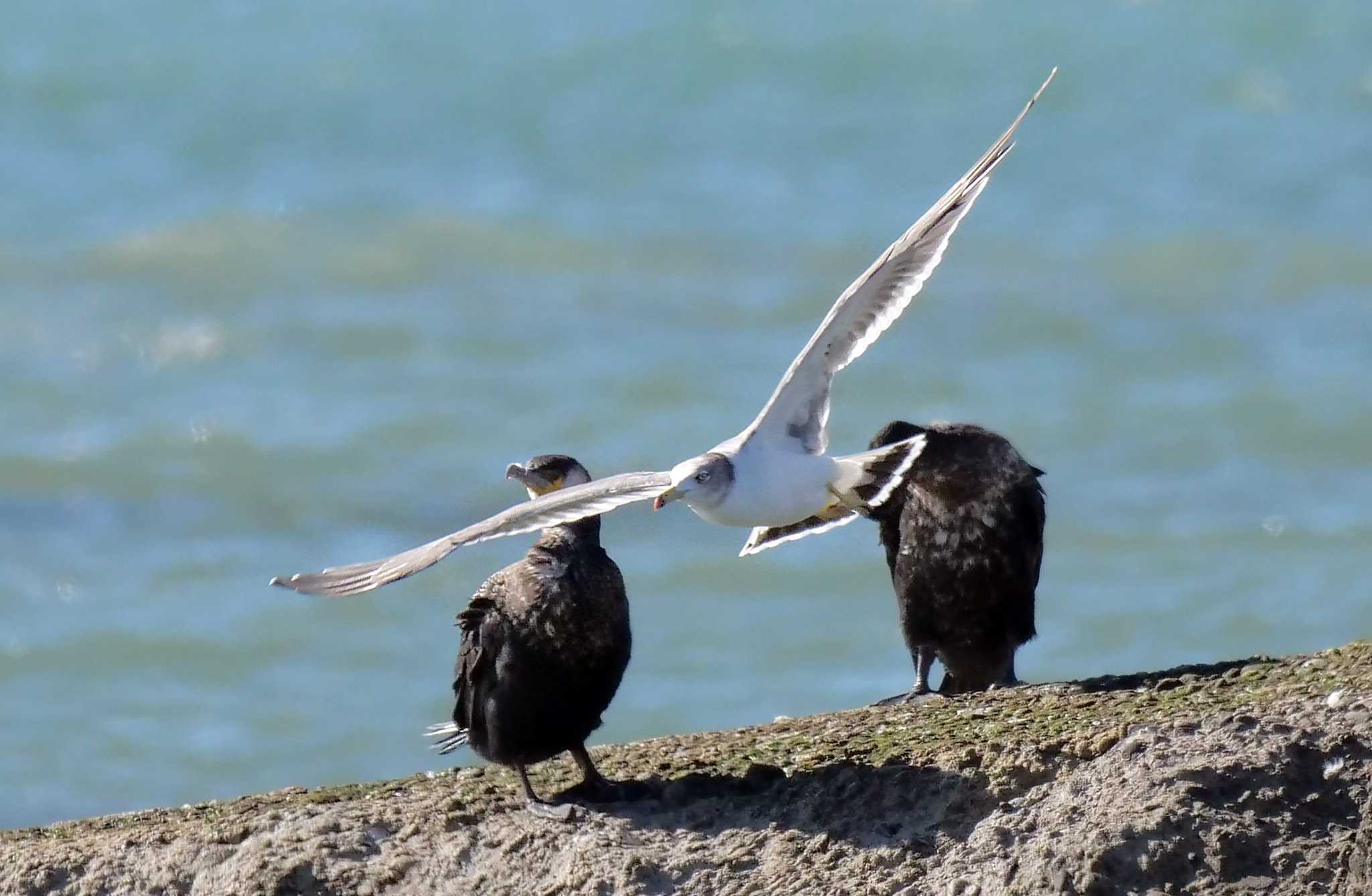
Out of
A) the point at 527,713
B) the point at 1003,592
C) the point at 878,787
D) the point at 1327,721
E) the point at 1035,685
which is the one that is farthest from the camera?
the point at 1003,592

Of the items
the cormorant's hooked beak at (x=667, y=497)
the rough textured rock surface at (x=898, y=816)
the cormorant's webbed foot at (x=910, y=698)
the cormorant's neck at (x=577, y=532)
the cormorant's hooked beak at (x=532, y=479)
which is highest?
the cormorant's hooked beak at (x=532, y=479)

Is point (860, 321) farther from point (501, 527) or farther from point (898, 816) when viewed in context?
point (898, 816)

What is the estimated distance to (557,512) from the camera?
791 cm

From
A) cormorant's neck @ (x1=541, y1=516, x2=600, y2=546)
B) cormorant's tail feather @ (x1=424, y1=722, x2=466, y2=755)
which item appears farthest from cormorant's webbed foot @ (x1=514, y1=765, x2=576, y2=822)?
cormorant's neck @ (x1=541, y1=516, x2=600, y2=546)

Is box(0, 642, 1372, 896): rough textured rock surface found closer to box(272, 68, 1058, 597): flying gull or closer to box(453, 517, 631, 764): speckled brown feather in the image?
box(453, 517, 631, 764): speckled brown feather

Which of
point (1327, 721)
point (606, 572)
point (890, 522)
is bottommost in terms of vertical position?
point (1327, 721)

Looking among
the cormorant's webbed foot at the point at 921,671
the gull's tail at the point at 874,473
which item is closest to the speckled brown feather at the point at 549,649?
the gull's tail at the point at 874,473

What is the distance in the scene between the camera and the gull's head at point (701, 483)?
8352 mm

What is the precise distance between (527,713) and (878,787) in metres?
1.32

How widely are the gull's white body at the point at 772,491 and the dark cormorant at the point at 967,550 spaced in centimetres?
84

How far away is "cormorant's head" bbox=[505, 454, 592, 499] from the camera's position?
8.79 meters

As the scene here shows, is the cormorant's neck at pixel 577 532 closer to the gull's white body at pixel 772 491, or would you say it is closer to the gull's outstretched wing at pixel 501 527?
the gull's outstretched wing at pixel 501 527

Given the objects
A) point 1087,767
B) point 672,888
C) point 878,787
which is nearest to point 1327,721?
point 1087,767

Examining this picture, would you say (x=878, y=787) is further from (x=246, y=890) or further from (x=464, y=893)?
(x=246, y=890)
